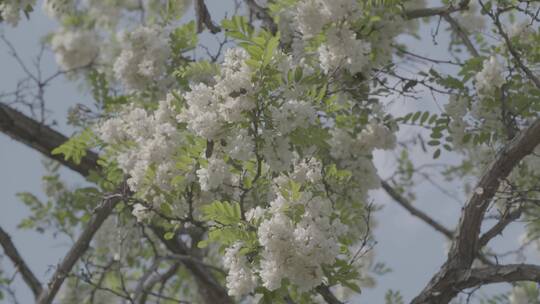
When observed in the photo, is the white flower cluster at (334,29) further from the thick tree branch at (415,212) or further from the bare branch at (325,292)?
the thick tree branch at (415,212)

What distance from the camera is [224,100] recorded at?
323 cm

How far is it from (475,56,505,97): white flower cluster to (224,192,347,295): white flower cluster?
1.71 metres

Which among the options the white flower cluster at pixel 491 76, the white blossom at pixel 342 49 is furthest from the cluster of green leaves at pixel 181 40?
the white flower cluster at pixel 491 76

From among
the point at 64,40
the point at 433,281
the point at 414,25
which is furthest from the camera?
the point at 64,40

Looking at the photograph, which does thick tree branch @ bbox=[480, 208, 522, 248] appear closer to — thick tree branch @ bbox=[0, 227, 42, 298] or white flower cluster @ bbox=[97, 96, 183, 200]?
white flower cluster @ bbox=[97, 96, 183, 200]

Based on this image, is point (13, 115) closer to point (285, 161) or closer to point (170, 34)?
point (170, 34)

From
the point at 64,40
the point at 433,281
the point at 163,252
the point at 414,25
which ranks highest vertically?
the point at 64,40

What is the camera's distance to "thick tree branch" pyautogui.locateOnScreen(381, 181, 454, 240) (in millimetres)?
6328

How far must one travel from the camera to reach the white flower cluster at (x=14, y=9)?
222 inches

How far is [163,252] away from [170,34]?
224 centimetres

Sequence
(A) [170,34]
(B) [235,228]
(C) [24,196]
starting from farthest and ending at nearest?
(C) [24,196] → (A) [170,34] → (B) [235,228]

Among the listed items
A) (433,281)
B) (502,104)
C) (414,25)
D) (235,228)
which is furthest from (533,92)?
(235,228)

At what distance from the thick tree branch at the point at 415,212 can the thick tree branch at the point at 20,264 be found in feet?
8.64

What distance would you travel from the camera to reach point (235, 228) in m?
3.18
